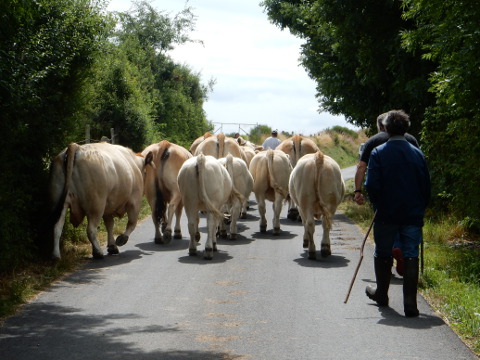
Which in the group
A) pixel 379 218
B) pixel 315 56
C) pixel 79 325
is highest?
pixel 315 56

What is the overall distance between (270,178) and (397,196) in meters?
7.55

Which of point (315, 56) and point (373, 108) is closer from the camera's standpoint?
point (373, 108)

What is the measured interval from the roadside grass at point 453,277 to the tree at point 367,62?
3102 mm

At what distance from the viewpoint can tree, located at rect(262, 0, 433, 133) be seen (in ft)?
56.6

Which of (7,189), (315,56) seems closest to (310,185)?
(7,189)

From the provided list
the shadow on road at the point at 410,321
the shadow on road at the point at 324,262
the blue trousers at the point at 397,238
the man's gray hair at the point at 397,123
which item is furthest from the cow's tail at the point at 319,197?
the shadow on road at the point at 410,321

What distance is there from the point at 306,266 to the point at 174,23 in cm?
3608

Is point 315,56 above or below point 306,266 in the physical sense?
above

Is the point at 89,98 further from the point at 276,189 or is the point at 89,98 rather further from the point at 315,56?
the point at 315,56

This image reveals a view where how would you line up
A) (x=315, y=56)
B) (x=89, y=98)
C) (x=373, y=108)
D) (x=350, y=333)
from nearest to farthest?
1. (x=350, y=333)
2. (x=89, y=98)
3. (x=373, y=108)
4. (x=315, y=56)

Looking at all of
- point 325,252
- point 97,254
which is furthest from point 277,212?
point 97,254

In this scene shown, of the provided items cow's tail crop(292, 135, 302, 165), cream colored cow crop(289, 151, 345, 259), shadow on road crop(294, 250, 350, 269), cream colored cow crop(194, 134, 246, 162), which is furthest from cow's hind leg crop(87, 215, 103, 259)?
cow's tail crop(292, 135, 302, 165)

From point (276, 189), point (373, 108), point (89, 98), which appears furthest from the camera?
point (373, 108)

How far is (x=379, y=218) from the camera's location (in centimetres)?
871
